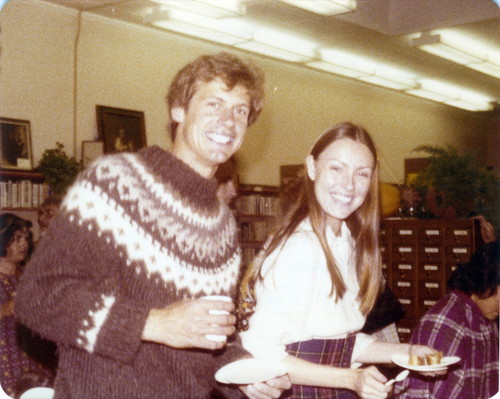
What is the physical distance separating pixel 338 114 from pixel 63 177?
3695mm

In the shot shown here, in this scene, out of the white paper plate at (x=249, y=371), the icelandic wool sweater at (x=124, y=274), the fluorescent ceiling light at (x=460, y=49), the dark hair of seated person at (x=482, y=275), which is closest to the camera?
the icelandic wool sweater at (x=124, y=274)

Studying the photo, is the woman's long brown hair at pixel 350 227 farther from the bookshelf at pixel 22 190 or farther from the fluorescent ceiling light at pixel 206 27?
the fluorescent ceiling light at pixel 206 27

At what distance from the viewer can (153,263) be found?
119cm

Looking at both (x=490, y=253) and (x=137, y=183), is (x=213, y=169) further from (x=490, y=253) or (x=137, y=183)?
(x=490, y=253)

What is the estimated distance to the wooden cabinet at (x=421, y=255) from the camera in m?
3.68

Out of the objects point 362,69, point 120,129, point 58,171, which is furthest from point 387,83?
point 58,171

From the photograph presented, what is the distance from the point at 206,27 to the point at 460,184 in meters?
2.32

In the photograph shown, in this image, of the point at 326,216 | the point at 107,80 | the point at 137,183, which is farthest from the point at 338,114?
the point at 137,183

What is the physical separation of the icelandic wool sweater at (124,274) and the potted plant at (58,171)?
3141 mm

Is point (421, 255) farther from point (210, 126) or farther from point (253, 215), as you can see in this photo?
point (210, 126)

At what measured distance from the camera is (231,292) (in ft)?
4.54

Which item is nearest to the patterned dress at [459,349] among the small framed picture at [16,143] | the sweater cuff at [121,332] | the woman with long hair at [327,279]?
the woman with long hair at [327,279]

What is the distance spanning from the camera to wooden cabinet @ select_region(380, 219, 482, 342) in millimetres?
3677

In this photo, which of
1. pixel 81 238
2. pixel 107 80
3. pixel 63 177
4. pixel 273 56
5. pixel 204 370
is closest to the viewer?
pixel 81 238
